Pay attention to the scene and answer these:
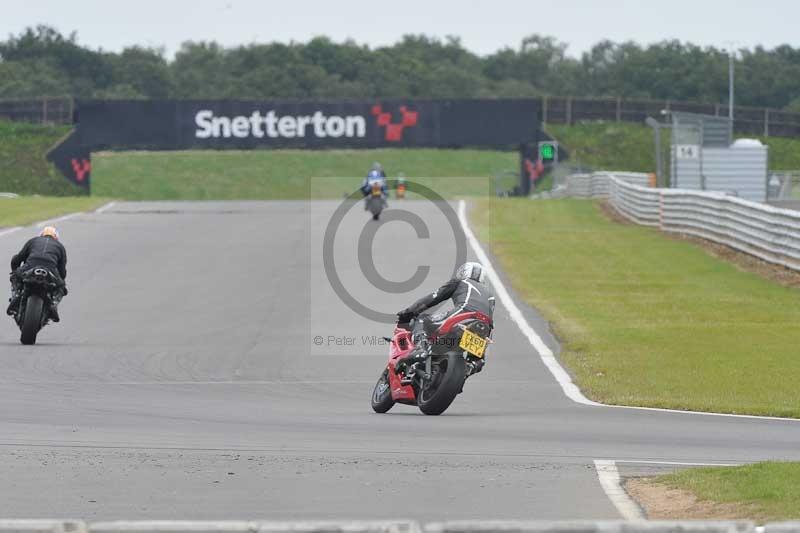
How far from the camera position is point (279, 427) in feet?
40.3

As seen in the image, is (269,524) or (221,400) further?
(221,400)

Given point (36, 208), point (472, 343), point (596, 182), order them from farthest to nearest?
point (596, 182)
point (36, 208)
point (472, 343)

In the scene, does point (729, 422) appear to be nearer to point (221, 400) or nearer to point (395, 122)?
point (221, 400)

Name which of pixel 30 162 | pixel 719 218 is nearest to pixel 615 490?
pixel 719 218

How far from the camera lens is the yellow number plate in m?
12.7

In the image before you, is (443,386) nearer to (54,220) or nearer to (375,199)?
(375,199)

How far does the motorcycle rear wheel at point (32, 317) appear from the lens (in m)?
18.4

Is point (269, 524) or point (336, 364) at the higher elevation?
point (269, 524)

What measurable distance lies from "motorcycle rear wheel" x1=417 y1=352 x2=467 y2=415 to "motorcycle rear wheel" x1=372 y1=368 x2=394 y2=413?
0.91 ft

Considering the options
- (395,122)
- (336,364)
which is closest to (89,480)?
(336,364)

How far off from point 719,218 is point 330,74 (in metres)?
104

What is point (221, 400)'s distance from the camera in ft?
46.5

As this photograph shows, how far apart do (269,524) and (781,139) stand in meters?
73.9

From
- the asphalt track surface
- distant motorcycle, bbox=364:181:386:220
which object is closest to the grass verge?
distant motorcycle, bbox=364:181:386:220
